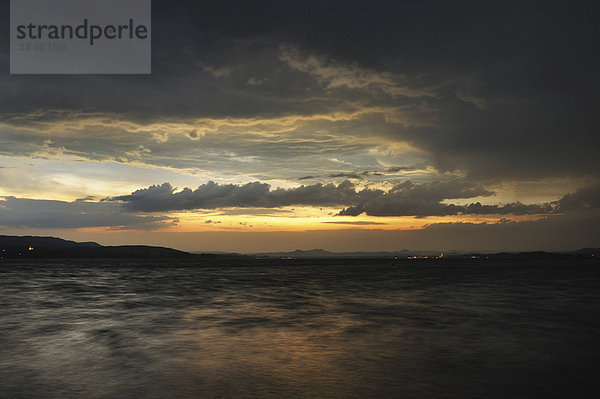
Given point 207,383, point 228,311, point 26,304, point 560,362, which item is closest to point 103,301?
point 26,304

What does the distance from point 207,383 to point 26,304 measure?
25.9m

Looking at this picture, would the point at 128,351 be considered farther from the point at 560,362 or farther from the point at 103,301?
the point at 103,301

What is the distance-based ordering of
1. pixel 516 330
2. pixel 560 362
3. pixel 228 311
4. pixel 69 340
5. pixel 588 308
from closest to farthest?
pixel 560 362 < pixel 69 340 < pixel 516 330 < pixel 228 311 < pixel 588 308

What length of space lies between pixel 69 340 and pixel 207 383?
881 cm

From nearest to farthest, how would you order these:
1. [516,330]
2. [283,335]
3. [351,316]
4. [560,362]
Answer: [560,362]
[283,335]
[516,330]
[351,316]

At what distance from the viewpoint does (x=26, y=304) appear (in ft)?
Answer: 99.3

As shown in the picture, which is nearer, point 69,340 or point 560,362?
point 560,362

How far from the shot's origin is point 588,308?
29031mm

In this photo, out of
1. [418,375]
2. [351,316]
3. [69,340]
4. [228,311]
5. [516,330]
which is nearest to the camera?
[418,375]

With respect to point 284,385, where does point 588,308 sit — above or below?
below

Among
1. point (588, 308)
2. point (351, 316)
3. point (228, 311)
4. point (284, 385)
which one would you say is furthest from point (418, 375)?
point (588, 308)

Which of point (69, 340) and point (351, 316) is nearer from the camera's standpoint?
point (69, 340)

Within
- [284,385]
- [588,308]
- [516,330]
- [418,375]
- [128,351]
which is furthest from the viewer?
[588,308]

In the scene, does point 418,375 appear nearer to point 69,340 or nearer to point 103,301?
point 69,340
